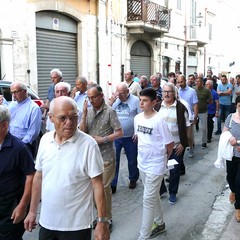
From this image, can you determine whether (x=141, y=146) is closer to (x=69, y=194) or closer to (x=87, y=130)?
(x=87, y=130)

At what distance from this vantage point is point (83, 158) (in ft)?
8.82

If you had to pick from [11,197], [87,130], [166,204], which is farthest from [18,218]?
[166,204]

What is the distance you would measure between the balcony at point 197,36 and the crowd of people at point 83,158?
2087cm

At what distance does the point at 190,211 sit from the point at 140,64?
15886 millimetres

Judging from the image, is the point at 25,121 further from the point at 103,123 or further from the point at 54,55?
the point at 54,55

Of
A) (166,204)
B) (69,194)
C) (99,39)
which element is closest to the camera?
(69,194)

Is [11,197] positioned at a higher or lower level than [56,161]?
lower

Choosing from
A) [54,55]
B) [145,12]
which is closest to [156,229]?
[54,55]

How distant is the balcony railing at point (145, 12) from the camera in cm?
1839

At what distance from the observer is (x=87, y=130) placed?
182 inches

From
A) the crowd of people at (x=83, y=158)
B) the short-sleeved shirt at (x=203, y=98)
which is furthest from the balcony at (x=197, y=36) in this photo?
the crowd of people at (x=83, y=158)

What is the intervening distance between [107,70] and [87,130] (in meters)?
12.3

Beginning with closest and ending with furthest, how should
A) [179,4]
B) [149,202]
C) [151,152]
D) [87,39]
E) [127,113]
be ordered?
1. [149,202]
2. [151,152]
3. [127,113]
4. [87,39]
5. [179,4]

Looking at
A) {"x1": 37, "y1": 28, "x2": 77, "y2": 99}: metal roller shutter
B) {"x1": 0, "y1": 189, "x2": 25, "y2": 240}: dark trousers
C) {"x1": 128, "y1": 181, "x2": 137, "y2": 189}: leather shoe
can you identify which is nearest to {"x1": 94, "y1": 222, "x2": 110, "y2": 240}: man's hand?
{"x1": 0, "y1": 189, "x2": 25, "y2": 240}: dark trousers
